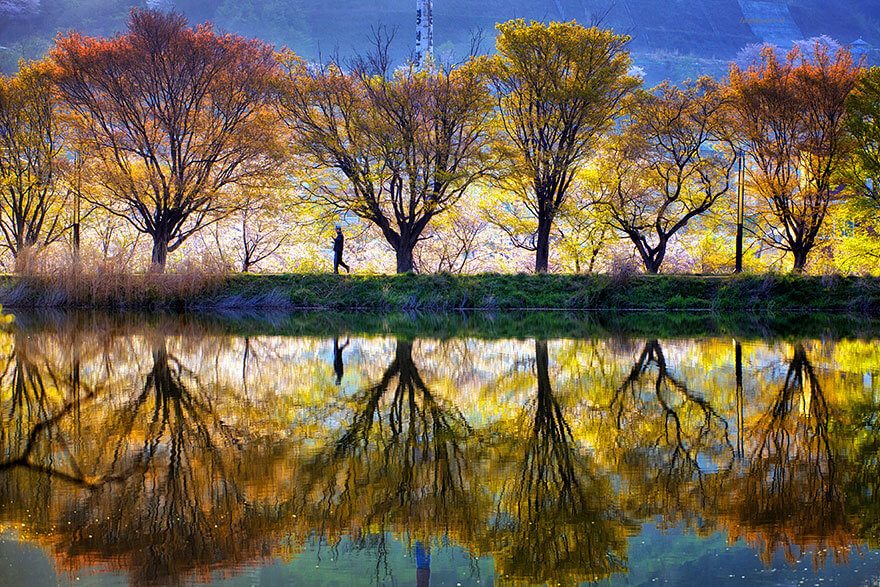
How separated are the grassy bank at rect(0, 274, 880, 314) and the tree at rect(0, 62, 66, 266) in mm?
7299

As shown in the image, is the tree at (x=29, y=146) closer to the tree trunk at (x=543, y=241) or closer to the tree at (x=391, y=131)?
the tree at (x=391, y=131)

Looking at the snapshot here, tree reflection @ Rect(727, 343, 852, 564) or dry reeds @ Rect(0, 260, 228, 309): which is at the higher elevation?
dry reeds @ Rect(0, 260, 228, 309)

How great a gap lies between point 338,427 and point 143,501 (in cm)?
266

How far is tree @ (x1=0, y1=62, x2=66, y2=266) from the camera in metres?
34.6

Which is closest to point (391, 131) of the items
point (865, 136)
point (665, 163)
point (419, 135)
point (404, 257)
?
point (419, 135)

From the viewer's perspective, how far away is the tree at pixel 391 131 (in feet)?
102

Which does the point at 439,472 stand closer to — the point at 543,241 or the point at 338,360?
the point at 338,360

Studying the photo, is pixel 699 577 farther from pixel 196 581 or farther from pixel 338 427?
pixel 338 427

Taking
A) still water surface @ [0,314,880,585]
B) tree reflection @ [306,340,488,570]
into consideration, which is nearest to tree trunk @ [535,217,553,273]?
still water surface @ [0,314,880,585]

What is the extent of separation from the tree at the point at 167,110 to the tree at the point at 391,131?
6.08ft

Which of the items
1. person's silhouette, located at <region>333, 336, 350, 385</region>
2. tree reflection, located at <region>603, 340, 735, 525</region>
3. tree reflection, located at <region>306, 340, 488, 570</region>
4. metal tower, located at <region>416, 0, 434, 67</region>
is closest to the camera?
tree reflection, located at <region>306, 340, 488, 570</region>

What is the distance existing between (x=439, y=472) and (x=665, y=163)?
31502mm

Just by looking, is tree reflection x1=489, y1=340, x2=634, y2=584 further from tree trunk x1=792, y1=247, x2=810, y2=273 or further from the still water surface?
tree trunk x1=792, y1=247, x2=810, y2=273

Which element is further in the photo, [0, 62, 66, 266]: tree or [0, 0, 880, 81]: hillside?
[0, 0, 880, 81]: hillside
